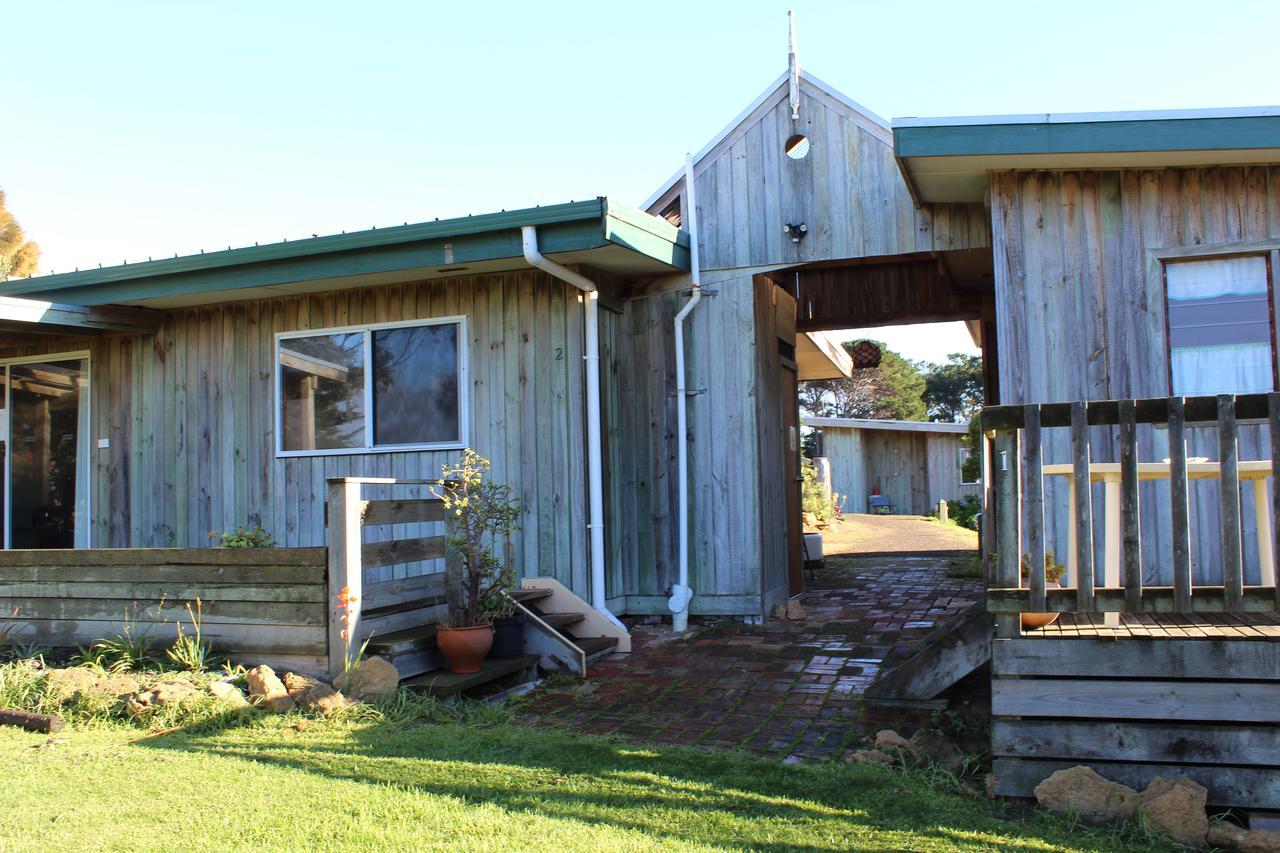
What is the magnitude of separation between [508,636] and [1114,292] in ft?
13.6

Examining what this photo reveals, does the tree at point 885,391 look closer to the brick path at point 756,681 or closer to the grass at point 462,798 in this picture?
the brick path at point 756,681

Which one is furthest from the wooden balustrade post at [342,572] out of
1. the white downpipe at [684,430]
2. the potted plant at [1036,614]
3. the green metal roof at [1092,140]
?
the green metal roof at [1092,140]

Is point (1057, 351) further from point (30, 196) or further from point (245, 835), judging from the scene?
point (30, 196)

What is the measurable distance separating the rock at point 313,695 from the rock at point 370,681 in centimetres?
6

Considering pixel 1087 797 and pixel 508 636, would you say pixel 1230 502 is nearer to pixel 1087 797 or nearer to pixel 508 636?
pixel 1087 797

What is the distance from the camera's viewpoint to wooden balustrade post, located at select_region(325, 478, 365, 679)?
4973mm

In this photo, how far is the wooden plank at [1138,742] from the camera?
334 cm

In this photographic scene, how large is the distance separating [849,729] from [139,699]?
3494 mm

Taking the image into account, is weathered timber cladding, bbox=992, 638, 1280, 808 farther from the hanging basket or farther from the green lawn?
the hanging basket

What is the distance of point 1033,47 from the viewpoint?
369 inches

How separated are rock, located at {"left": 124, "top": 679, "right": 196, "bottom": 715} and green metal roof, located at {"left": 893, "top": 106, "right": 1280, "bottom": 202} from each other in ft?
15.8

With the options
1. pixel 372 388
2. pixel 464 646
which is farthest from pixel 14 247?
pixel 464 646

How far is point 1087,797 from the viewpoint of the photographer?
3285 mm

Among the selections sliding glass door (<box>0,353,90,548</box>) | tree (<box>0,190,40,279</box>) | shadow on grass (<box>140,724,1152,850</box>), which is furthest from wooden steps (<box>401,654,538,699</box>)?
tree (<box>0,190,40,279</box>)
